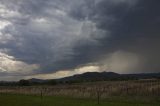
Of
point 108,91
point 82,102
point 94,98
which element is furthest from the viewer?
point 108,91

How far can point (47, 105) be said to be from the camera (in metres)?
40.1

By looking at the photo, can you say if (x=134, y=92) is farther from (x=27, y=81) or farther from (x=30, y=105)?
(x=27, y=81)

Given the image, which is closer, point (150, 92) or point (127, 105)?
point (127, 105)

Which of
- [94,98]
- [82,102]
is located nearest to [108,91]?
[94,98]

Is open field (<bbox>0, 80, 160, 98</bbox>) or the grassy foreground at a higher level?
open field (<bbox>0, 80, 160, 98</bbox>)

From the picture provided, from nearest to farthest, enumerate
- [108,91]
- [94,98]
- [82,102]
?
[82,102]
[94,98]
[108,91]

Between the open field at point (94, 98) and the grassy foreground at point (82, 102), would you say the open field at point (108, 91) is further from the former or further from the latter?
the grassy foreground at point (82, 102)

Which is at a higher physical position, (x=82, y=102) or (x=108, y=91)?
(x=108, y=91)

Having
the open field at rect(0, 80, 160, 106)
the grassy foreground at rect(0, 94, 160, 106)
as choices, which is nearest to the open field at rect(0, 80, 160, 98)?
the open field at rect(0, 80, 160, 106)

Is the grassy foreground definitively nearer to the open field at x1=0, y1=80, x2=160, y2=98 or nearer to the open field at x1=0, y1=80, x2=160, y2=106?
the open field at x1=0, y1=80, x2=160, y2=106

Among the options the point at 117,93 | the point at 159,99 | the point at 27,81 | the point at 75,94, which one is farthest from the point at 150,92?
the point at 27,81

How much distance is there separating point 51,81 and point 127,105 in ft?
461

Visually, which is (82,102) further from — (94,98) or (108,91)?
(108,91)

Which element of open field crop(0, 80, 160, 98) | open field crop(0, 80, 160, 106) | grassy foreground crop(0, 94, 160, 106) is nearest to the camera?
grassy foreground crop(0, 94, 160, 106)
